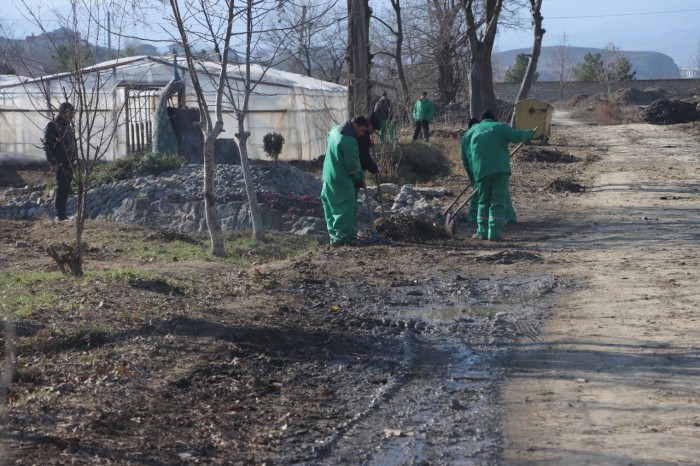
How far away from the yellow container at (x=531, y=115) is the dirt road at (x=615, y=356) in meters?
13.9

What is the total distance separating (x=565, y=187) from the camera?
17062 mm

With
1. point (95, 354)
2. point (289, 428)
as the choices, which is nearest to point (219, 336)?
point (95, 354)

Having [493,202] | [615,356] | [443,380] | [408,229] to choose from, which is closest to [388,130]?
[408,229]

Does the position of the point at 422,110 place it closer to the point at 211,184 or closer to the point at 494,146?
the point at 494,146

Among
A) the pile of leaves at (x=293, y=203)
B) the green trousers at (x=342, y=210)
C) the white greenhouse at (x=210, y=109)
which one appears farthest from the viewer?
the white greenhouse at (x=210, y=109)

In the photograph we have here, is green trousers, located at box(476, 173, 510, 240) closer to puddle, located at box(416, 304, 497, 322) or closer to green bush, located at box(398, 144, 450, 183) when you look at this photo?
puddle, located at box(416, 304, 497, 322)

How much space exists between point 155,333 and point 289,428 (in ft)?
6.44

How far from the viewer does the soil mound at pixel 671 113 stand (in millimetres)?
40197

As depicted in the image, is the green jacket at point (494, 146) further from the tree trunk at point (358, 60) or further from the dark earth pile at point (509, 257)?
the tree trunk at point (358, 60)

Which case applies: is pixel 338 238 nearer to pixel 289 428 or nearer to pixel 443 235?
pixel 443 235

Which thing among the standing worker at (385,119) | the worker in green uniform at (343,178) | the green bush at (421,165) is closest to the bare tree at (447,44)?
the standing worker at (385,119)

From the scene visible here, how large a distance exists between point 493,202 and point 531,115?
16186mm

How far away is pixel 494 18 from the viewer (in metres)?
20.6

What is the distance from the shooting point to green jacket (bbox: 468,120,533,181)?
11586 mm
